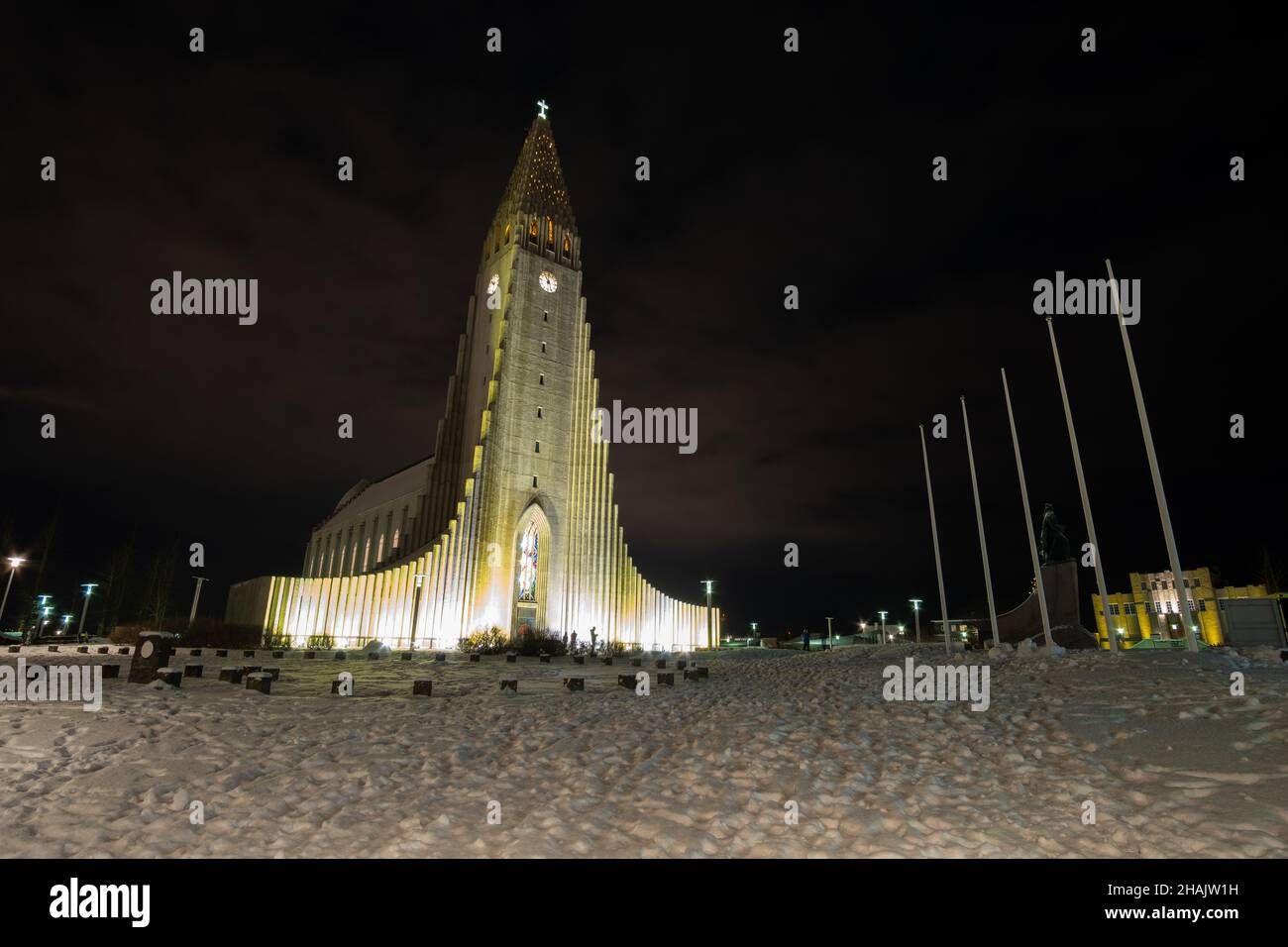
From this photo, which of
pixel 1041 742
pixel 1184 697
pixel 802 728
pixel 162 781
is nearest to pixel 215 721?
pixel 162 781

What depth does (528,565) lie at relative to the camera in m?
44.9

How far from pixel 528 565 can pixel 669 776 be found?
125 feet

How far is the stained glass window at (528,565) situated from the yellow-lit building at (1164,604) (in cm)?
5392

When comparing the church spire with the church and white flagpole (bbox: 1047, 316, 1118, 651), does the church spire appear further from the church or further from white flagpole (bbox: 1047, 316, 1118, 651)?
white flagpole (bbox: 1047, 316, 1118, 651)

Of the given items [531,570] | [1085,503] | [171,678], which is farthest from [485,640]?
[1085,503]

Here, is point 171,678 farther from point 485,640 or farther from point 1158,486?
point 485,640

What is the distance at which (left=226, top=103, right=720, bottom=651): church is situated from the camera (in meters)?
40.7

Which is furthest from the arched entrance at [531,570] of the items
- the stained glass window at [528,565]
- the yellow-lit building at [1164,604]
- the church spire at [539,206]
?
the yellow-lit building at [1164,604]

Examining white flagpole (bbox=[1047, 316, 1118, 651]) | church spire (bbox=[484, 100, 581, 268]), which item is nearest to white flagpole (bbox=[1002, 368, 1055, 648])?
white flagpole (bbox=[1047, 316, 1118, 651])

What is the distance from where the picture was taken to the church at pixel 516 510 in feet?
133

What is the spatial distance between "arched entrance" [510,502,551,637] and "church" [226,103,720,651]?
0.28 ft

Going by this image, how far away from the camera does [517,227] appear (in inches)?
1987

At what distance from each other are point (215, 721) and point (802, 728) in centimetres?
892
